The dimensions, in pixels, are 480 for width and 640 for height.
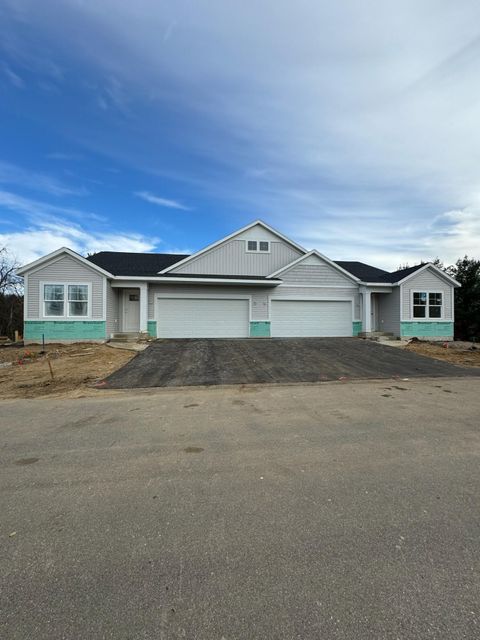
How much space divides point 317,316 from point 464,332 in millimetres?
13087

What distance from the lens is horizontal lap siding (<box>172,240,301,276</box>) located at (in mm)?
18141

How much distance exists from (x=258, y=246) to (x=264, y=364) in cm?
1024

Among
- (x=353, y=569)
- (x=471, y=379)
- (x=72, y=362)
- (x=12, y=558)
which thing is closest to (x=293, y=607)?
Answer: (x=353, y=569)

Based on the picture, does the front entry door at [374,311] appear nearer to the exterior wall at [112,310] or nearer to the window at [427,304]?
the window at [427,304]

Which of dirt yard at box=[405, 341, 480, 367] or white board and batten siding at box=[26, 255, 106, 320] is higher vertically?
white board and batten siding at box=[26, 255, 106, 320]

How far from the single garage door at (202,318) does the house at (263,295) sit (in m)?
0.05

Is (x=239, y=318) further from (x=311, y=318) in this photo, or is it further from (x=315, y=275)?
(x=315, y=275)

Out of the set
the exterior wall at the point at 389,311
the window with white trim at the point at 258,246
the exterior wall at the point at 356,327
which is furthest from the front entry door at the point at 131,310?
the exterior wall at the point at 389,311

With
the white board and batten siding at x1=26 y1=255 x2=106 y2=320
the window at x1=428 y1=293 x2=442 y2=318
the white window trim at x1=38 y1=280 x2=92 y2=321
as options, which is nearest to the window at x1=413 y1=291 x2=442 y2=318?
the window at x1=428 y1=293 x2=442 y2=318

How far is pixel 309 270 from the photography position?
18.1m

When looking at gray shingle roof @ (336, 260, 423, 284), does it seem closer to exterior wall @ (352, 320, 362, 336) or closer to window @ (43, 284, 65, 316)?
exterior wall @ (352, 320, 362, 336)

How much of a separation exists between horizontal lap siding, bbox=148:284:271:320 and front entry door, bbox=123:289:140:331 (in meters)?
1.11

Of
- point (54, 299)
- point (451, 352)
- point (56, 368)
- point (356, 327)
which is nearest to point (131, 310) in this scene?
point (54, 299)

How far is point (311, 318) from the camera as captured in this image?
1816cm
